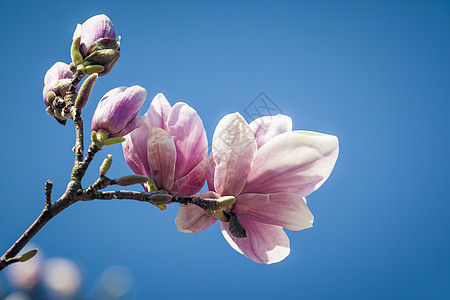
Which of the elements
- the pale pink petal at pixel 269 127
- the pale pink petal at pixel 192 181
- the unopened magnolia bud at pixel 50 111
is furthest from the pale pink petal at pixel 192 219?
the unopened magnolia bud at pixel 50 111

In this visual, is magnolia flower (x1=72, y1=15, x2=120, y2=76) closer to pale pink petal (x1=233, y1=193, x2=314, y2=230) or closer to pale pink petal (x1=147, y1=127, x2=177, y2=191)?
pale pink petal (x1=147, y1=127, x2=177, y2=191)

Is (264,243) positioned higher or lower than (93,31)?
lower

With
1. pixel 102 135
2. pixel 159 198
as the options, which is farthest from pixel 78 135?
pixel 159 198

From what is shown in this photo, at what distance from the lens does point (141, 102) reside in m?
0.49

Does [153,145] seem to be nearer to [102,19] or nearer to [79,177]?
[79,177]

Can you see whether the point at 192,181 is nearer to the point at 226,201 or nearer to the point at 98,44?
the point at 226,201

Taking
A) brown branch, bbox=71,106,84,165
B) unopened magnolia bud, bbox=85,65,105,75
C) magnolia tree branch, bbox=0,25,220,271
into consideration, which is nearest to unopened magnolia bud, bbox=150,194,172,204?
magnolia tree branch, bbox=0,25,220,271

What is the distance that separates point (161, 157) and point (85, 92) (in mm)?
126

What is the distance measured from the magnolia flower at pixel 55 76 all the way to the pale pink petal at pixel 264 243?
0.33 metres

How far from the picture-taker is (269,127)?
0.55 metres

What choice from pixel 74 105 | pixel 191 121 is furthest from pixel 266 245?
pixel 74 105

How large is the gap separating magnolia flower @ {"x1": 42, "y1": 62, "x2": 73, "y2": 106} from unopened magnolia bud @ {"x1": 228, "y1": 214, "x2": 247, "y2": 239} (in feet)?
1.01

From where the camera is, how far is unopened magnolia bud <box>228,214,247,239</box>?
1.61 feet

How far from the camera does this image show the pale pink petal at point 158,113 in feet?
1.78
